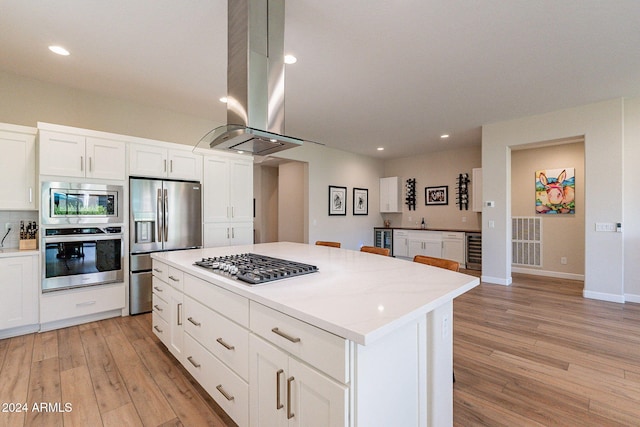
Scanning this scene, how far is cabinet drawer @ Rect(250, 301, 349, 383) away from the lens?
0.97 m

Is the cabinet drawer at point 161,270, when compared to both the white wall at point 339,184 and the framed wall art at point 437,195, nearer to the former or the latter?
the white wall at point 339,184

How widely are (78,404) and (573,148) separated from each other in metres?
7.36

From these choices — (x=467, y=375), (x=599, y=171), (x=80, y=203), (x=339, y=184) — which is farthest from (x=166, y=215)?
(x=599, y=171)

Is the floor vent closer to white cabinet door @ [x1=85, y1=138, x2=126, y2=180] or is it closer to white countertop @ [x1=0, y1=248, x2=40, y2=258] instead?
white cabinet door @ [x1=85, y1=138, x2=126, y2=180]

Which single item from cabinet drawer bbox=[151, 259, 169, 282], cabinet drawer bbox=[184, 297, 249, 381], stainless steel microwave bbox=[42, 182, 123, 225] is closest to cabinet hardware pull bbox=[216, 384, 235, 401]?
cabinet drawer bbox=[184, 297, 249, 381]

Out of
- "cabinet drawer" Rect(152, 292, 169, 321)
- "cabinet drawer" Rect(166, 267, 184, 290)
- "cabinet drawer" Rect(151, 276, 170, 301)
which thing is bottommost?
"cabinet drawer" Rect(152, 292, 169, 321)

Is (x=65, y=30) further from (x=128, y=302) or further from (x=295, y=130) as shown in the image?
(x=295, y=130)

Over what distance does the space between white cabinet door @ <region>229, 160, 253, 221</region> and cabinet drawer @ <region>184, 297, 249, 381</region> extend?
2.34 metres

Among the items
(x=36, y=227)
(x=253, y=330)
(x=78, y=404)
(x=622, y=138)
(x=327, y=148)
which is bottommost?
(x=78, y=404)

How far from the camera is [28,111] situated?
321cm

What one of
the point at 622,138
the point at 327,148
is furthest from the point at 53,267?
the point at 622,138

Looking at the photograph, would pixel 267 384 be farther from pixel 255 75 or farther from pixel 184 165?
pixel 184 165

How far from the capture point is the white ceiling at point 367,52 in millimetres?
2135

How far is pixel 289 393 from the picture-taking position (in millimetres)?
1175
